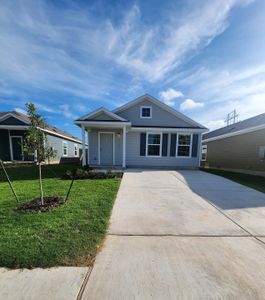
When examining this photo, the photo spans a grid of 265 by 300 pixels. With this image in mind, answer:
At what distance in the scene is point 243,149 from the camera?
1300 cm

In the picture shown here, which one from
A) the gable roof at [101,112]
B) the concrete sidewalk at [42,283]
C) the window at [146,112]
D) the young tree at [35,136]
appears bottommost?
the concrete sidewalk at [42,283]

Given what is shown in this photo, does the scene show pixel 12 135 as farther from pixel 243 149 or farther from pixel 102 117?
pixel 243 149

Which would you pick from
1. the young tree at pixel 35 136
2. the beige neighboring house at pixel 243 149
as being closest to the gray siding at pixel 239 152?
the beige neighboring house at pixel 243 149

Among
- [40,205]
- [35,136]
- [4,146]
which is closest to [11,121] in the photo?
[4,146]

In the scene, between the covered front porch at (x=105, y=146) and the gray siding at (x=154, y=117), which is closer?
the covered front porch at (x=105, y=146)

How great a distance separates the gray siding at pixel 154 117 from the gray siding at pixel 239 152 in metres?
4.75

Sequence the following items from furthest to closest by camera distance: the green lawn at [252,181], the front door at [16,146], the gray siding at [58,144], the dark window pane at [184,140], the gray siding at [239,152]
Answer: the gray siding at [58,144], the front door at [16,146], the dark window pane at [184,140], the gray siding at [239,152], the green lawn at [252,181]

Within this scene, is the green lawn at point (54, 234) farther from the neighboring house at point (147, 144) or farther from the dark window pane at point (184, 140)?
the dark window pane at point (184, 140)

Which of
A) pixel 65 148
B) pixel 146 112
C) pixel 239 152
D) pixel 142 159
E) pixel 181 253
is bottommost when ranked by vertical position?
pixel 181 253

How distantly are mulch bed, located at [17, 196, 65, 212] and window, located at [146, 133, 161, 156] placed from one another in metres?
8.24

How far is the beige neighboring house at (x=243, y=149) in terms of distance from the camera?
11430 mm

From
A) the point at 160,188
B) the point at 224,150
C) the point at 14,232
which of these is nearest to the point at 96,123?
the point at 160,188

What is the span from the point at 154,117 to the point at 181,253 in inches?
435

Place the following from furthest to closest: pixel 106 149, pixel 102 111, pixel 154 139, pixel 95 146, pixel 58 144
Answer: pixel 58 144 → pixel 154 139 → pixel 106 149 → pixel 95 146 → pixel 102 111
